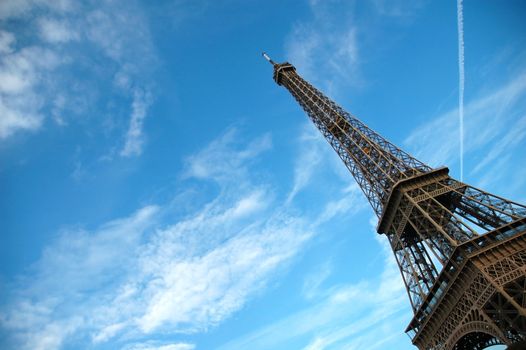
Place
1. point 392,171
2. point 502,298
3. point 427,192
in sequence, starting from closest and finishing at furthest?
point 502,298, point 427,192, point 392,171

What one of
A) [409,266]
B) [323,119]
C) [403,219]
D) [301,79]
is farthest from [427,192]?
[301,79]

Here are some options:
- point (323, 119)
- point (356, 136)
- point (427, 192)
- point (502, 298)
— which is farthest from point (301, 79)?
point (502, 298)

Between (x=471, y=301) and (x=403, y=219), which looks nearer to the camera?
(x=471, y=301)

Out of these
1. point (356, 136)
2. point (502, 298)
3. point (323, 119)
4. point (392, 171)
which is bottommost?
point (502, 298)

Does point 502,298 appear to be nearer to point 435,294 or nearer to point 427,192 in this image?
point 435,294

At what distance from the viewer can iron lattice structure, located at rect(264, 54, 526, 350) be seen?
26.6 metres

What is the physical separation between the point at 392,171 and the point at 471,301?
17242 millimetres

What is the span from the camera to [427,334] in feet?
114

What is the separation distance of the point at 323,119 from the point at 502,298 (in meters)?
35.2

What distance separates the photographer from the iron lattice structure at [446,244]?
26.6 m

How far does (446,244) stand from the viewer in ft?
106

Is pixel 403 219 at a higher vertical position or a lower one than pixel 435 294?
higher

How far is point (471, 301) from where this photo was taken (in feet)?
93.4

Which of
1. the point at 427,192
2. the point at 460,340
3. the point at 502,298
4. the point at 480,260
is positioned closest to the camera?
the point at 502,298
